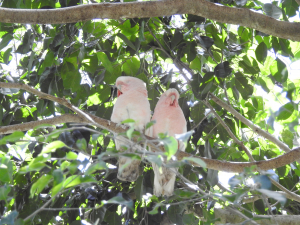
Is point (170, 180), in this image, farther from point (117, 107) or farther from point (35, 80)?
point (35, 80)

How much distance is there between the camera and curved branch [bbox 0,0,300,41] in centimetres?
163

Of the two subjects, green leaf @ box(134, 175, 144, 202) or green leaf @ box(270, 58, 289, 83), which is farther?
green leaf @ box(134, 175, 144, 202)

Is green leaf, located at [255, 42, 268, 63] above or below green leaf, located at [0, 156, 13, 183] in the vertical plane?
above

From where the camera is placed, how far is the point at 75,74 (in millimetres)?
2201

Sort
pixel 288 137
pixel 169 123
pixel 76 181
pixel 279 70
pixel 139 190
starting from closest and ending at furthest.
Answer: pixel 76 181
pixel 279 70
pixel 139 190
pixel 288 137
pixel 169 123

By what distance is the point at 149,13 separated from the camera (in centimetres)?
171

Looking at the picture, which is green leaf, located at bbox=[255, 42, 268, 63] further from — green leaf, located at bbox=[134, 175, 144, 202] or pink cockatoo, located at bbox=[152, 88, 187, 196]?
green leaf, located at bbox=[134, 175, 144, 202]

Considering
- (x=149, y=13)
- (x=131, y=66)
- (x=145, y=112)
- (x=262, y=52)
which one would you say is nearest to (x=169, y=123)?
(x=145, y=112)

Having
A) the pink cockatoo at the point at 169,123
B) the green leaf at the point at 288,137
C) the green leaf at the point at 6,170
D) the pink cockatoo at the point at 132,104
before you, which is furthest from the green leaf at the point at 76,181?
the green leaf at the point at 288,137

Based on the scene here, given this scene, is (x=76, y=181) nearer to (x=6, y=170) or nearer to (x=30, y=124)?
(x=6, y=170)

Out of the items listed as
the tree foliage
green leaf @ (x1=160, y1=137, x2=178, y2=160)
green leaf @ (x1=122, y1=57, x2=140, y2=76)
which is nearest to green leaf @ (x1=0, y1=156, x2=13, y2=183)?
green leaf @ (x1=160, y1=137, x2=178, y2=160)

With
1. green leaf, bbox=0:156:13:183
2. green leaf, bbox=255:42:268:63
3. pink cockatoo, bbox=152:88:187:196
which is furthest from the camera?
pink cockatoo, bbox=152:88:187:196

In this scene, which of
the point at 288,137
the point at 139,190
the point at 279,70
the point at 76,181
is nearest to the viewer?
the point at 76,181

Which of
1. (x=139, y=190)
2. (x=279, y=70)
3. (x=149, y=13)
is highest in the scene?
(x=149, y=13)
